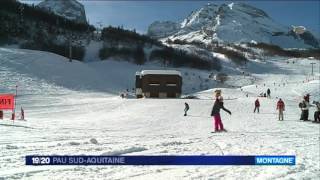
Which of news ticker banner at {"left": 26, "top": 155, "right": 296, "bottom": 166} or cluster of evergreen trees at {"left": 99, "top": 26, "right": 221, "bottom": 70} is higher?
cluster of evergreen trees at {"left": 99, "top": 26, "right": 221, "bottom": 70}

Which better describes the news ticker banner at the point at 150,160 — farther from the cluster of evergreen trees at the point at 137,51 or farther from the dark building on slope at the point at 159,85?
the cluster of evergreen trees at the point at 137,51

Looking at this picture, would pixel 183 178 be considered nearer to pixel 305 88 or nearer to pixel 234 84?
pixel 305 88

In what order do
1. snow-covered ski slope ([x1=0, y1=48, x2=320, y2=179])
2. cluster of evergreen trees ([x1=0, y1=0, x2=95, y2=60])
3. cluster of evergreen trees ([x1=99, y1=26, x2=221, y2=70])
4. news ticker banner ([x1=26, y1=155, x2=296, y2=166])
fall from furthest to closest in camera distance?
cluster of evergreen trees ([x1=99, y1=26, x2=221, y2=70])
cluster of evergreen trees ([x1=0, y1=0, x2=95, y2=60])
snow-covered ski slope ([x1=0, y1=48, x2=320, y2=179])
news ticker banner ([x1=26, y1=155, x2=296, y2=166])

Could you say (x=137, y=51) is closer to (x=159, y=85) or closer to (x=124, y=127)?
(x=159, y=85)

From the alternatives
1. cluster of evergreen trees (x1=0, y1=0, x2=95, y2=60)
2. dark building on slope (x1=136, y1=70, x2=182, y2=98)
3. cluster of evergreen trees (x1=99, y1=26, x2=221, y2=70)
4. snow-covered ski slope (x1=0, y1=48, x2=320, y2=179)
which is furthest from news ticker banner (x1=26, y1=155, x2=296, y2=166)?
cluster of evergreen trees (x1=99, y1=26, x2=221, y2=70)

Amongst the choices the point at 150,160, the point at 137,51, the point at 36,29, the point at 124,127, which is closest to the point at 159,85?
the point at 124,127

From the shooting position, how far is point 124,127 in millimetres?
23156

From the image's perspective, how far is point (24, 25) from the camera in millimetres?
129875

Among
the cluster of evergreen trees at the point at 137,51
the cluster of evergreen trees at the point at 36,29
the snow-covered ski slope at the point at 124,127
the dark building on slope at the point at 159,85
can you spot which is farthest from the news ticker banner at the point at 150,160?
the cluster of evergreen trees at the point at 137,51

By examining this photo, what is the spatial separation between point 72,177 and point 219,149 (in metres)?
5.42

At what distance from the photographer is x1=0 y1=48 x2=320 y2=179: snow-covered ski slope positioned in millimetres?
8758

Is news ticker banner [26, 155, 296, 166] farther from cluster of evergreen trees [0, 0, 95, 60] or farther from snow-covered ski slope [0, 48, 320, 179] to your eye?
cluster of evergreen trees [0, 0, 95, 60]

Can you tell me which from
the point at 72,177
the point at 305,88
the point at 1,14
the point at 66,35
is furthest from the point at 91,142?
the point at 66,35

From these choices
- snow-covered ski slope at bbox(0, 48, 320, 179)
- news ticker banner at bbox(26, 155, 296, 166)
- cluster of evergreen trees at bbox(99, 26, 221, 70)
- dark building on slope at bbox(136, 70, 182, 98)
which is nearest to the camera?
news ticker banner at bbox(26, 155, 296, 166)
